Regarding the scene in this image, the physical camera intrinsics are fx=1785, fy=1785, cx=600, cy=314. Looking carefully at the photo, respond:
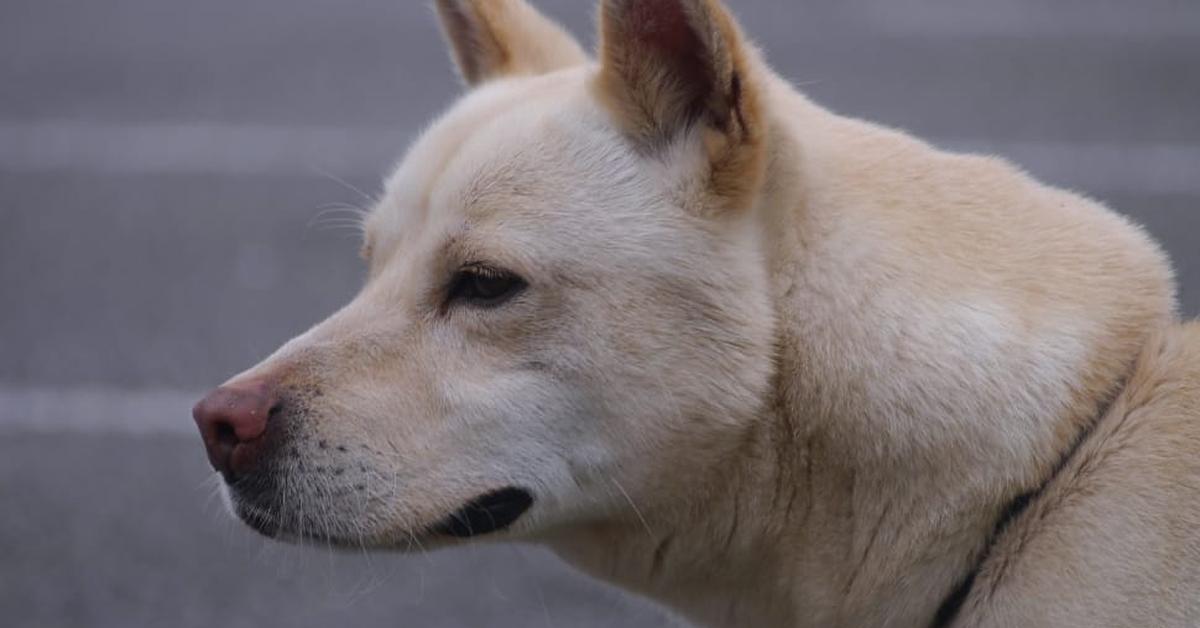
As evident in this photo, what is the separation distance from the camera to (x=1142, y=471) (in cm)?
289

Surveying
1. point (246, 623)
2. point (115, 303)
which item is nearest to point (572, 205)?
point (246, 623)

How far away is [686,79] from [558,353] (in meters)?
0.53

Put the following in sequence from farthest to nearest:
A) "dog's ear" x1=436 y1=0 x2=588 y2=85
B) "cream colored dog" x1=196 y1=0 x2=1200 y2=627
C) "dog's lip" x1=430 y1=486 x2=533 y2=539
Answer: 1. "dog's ear" x1=436 y1=0 x2=588 y2=85
2. "dog's lip" x1=430 y1=486 x2=533 y2=539
3. "cream colored dog" x1=196 y1=0 x2=1200 y2=627

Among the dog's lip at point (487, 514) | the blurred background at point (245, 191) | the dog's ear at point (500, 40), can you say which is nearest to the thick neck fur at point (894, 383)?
the dog's lip at point (487, 514)

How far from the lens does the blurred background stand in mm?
5355

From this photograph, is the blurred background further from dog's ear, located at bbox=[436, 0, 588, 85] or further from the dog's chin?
dog's ear, located at bbox=[436, 0, 588, 85]

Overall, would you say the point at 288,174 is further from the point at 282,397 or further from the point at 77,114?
the point at 282,397

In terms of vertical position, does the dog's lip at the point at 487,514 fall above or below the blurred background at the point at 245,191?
above

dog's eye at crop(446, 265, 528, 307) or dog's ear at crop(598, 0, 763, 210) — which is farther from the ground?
dog's ear at crop(598, 0, 763, 210)

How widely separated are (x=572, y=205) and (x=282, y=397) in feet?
1.95

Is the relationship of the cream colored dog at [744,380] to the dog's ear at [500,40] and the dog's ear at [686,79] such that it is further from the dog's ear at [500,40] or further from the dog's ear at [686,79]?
the dog's ear at [500,40]

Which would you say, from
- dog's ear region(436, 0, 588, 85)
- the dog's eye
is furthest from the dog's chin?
dog's ear region(436, 0, 588, 85)

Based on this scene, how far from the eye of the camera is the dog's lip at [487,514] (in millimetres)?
3033

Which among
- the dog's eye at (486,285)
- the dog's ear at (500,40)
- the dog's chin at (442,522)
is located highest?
the dog's ear at (500,40)
